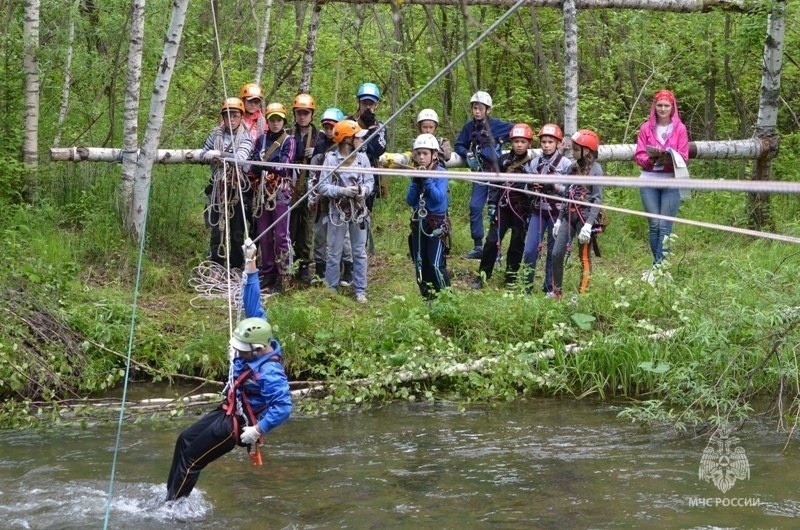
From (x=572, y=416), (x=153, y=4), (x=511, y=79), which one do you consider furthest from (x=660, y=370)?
(x=511, y=79)

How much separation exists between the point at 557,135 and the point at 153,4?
5.42 meters

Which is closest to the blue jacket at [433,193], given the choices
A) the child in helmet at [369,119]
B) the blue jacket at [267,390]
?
the child in helmet at [369,119]

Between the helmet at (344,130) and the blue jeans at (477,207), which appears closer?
the helmet at (344,130)

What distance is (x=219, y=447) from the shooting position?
23.1 ft

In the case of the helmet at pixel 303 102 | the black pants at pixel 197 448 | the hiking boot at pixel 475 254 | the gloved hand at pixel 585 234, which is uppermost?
the helmet at pixel 303 102

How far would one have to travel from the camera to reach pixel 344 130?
10.8m

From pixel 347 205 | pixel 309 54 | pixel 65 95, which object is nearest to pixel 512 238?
pixel 347 205

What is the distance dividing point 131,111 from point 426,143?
→ 11.7ft

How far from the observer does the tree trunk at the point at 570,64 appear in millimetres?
11891

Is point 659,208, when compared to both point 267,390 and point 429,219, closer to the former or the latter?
point 429,219

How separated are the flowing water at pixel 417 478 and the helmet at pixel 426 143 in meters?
Answer: 3.07

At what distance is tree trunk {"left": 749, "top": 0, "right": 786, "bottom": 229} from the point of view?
1275 cm

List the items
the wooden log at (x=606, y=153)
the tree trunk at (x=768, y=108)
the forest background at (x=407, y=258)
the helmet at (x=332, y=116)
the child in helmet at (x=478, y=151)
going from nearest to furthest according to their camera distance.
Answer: the forest background at (x=407, y=258)
the helmet at (x=332, y=116)
the child in helmet at (x=478, y=151)
the wooden log at (x=606, y=153)
the tree trunk at (x=768, y=108)

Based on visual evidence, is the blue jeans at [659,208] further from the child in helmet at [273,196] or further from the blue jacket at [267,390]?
the blue jacket at [267,390]
